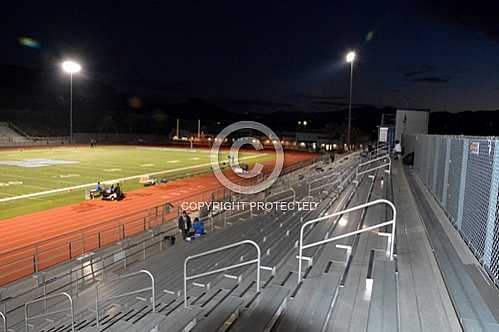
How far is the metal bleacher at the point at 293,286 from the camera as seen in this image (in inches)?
185

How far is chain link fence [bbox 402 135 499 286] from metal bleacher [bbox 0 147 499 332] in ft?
1.64

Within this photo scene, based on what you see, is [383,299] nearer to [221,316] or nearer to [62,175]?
[221,316]

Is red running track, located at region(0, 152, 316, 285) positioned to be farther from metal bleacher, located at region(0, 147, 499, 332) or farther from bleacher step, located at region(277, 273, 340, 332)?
bleacher step, located at region(277, 273, 340, 332)

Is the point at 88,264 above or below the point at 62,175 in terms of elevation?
above

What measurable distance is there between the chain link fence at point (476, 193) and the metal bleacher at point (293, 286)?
1.64 feet

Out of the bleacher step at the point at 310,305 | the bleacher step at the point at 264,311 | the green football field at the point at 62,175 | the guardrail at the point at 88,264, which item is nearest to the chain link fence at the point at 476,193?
the bleacher step at the point at 310,305

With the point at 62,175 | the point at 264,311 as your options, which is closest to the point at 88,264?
the point at 264,311

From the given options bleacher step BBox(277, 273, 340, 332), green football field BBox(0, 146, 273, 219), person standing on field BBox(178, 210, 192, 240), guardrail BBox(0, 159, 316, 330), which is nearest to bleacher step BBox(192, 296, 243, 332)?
bleacher step BBox(277, 273, 340, 332)

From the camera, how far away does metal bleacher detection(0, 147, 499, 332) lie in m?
4.69

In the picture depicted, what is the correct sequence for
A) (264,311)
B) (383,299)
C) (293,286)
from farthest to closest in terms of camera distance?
1. (293,286)
2. (264,311)
3. (383,299)

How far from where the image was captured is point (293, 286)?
6012mm

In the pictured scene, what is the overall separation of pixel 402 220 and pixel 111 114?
364 ft

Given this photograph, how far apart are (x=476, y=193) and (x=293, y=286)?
296cm

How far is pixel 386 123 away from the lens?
1331 inches
